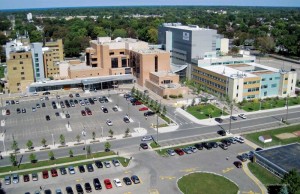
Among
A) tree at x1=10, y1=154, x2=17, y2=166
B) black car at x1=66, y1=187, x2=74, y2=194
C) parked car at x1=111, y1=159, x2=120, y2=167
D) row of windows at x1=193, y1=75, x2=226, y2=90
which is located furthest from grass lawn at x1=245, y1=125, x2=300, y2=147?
tree at x1=10, y1=154, x2=17, y2=166

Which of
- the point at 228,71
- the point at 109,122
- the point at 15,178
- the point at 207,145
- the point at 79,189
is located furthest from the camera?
the point at 228,71

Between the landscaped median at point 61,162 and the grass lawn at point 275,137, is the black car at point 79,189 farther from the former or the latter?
the grass lawn at point 275,137

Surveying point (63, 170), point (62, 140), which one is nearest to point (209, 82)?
point (62, 140)

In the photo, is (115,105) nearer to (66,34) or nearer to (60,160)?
(60,160)

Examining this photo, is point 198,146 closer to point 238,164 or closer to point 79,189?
point 238,164

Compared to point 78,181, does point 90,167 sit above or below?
above

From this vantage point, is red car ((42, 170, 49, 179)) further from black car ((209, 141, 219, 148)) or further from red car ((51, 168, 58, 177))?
black car ((209, 141, 219, 148))

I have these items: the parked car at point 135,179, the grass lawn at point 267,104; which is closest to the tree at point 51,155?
the parked car at point 135,179

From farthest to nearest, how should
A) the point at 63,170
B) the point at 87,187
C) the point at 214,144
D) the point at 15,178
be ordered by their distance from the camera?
the point at 214,144 → the point at 63,170 → the point at 15,178 → the point at 87,187
